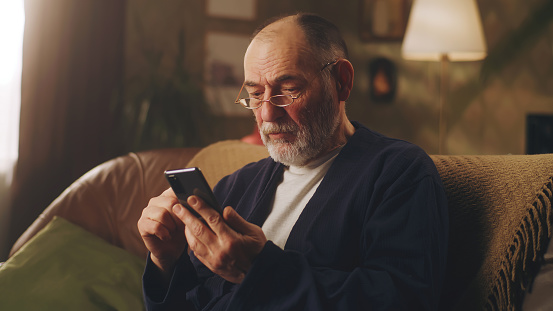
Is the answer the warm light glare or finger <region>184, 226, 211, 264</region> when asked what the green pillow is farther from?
the warm light glare

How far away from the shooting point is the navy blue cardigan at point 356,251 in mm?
934

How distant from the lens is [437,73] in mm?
3566

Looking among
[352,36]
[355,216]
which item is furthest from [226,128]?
[355,216]

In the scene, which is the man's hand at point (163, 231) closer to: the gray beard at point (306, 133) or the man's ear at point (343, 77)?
the gray beard at point (306, 133)

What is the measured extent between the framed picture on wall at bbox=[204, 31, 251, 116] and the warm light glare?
3.69ft


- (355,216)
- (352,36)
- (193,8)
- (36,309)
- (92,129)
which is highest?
(193,8)

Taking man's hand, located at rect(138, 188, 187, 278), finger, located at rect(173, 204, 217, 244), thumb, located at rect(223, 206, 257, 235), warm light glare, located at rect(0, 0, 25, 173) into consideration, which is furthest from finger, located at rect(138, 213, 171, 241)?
warm light glare, located at rect(0, 0, 25, 173)

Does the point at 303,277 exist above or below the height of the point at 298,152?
below

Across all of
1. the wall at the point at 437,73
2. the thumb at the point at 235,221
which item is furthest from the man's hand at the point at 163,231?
the wall at the point at 437,73

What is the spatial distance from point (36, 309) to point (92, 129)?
160 cm

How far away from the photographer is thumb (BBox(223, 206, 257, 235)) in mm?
940

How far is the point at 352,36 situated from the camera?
12.4 feet

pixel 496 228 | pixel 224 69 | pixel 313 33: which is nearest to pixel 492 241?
pixel 496 228

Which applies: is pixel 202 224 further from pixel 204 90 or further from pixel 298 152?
pixel 204 90
